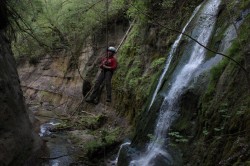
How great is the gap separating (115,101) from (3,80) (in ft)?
28.1

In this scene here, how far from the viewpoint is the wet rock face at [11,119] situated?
7.20 metres

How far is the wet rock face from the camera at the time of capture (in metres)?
7.20

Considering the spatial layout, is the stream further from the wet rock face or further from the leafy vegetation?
the leafy vegetation

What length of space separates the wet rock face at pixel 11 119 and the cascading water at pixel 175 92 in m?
2.87

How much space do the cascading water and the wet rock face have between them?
2870mm

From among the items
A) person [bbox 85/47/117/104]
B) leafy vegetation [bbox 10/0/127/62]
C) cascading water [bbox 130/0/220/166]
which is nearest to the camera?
cascading water [bbox 130/0/220/166]

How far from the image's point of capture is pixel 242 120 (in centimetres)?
643

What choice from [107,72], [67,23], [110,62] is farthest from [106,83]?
[67,23]

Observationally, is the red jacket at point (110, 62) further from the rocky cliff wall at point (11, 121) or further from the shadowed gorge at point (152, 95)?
the rocky cliff wall at point (11, 121)

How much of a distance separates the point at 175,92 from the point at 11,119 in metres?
4.36

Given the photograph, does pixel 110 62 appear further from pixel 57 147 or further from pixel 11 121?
pixel 11 121

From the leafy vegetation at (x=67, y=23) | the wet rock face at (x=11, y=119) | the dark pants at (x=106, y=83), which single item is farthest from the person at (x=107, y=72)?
the leafy vegetation at (x=67, y=23)

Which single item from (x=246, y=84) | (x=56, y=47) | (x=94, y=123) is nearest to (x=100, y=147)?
(x=94, y=123)

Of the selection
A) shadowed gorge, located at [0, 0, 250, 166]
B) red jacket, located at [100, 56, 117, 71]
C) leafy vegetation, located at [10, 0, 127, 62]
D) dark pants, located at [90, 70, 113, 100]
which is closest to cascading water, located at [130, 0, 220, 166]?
shadowed gorge, located at [0, 0, 250, 166]
